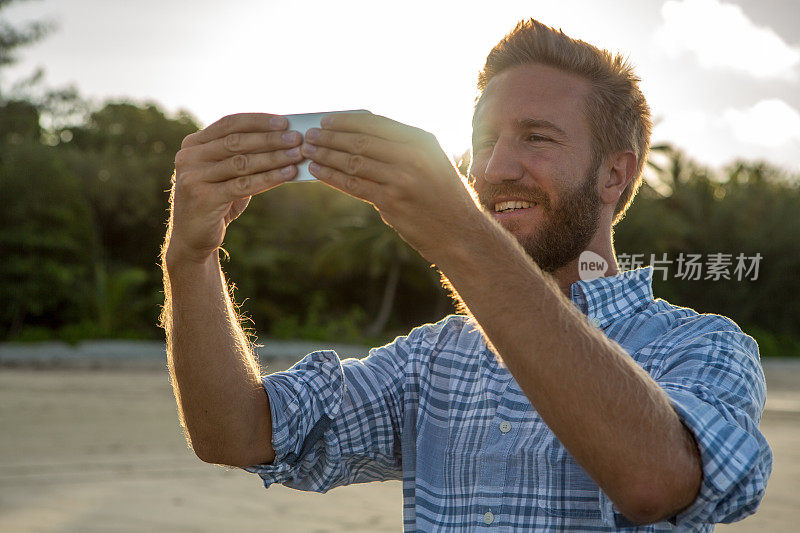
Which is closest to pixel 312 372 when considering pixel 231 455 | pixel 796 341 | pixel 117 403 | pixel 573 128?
pixel 231 455

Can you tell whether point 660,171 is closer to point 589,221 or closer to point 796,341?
point 796,341

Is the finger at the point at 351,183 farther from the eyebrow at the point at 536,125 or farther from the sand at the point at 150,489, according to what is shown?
the sand at the point at 150,489

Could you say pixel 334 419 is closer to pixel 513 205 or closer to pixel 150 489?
pixel 513 205

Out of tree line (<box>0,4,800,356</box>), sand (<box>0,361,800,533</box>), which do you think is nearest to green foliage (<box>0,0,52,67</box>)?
tree line (<box>0,4,800,356</box>)

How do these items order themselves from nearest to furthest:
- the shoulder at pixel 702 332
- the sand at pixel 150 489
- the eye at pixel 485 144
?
1. the shoulder at pixel 702 332
2. the eye at pixel 485 144
3. the sand at pixel 150 489

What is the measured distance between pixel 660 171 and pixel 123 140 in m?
22.4

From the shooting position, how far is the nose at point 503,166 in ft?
6.35

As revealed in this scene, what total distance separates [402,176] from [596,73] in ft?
3.53

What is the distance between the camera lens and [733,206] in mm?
33844

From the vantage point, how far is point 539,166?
1937 millimetres

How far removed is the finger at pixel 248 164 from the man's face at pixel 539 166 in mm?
691

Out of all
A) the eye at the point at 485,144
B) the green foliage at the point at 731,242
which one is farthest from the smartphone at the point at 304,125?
the green foliage at the point at 731,242

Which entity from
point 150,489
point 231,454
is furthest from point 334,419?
point 150,489

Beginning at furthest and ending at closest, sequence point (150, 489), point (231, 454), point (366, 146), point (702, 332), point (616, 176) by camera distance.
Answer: point (150, 489) < point (616, 176) < point (231, 454) < point (702, 332) < point (366, 146)
